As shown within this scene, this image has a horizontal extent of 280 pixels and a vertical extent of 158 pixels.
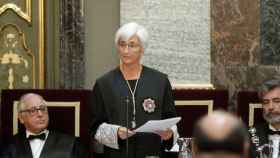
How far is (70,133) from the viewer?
5.04 meters

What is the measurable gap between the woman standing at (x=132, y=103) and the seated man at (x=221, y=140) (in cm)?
268

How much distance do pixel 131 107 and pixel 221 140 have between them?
111 inches

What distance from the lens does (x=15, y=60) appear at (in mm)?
5828

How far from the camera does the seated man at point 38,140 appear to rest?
4.65 meters

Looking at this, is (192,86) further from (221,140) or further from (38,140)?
(221,140)

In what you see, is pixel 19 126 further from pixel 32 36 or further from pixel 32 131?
pixel 32 36

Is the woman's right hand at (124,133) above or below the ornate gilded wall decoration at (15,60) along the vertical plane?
below

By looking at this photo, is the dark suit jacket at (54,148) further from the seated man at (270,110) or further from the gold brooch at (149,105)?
the seated man at (270,110)

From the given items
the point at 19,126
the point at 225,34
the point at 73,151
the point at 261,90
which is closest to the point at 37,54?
the point at 19,126

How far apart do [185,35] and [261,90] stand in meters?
1.46

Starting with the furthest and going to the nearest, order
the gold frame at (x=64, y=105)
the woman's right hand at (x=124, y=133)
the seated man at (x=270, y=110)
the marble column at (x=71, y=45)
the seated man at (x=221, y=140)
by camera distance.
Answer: the marble column at (x=71, y=45) → the gold frame at (x=64, y=105) → the seated man at (x=270, y=110) → the woman's right hand at (x=124, y=133) → the seated man at (x=221, y=140)

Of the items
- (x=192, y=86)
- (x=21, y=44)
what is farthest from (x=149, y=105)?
(x=21, y=44)

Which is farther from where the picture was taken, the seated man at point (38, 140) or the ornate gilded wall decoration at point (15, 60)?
the ornate gilded wall decoration at point (15, 60)

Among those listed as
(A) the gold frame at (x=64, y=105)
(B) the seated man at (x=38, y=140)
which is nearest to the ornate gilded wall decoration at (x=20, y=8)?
(A) the gold frame at (x=64, y=105)
